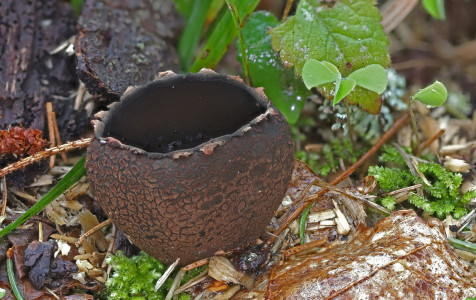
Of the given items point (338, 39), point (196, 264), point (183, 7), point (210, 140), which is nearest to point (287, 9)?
point (338, 39)

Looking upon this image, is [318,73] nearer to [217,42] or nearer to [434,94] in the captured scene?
[434,94]

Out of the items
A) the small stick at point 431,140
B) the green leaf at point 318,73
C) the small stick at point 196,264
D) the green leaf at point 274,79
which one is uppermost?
the green leaf at point 318,73

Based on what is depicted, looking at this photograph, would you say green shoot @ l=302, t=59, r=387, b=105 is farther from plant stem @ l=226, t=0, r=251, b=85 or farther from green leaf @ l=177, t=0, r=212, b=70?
green leaf @ l=177, t=0, r=212, b=70

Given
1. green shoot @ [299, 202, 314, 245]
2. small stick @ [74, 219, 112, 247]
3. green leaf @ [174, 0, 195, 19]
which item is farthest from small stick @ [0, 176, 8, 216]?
green leaf @ [174, 0, 195, 19]

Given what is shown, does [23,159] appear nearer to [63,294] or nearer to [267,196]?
[63,294]

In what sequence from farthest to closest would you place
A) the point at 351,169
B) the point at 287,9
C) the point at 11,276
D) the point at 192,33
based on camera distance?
the point at 192,33 < the point at 287,9 < the point at 351,169 < the point at 11,276

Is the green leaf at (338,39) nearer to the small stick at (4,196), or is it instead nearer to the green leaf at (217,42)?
the green leaf at (217,42)

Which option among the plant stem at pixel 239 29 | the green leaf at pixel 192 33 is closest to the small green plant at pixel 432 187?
the plant stem at pixel 239 29
